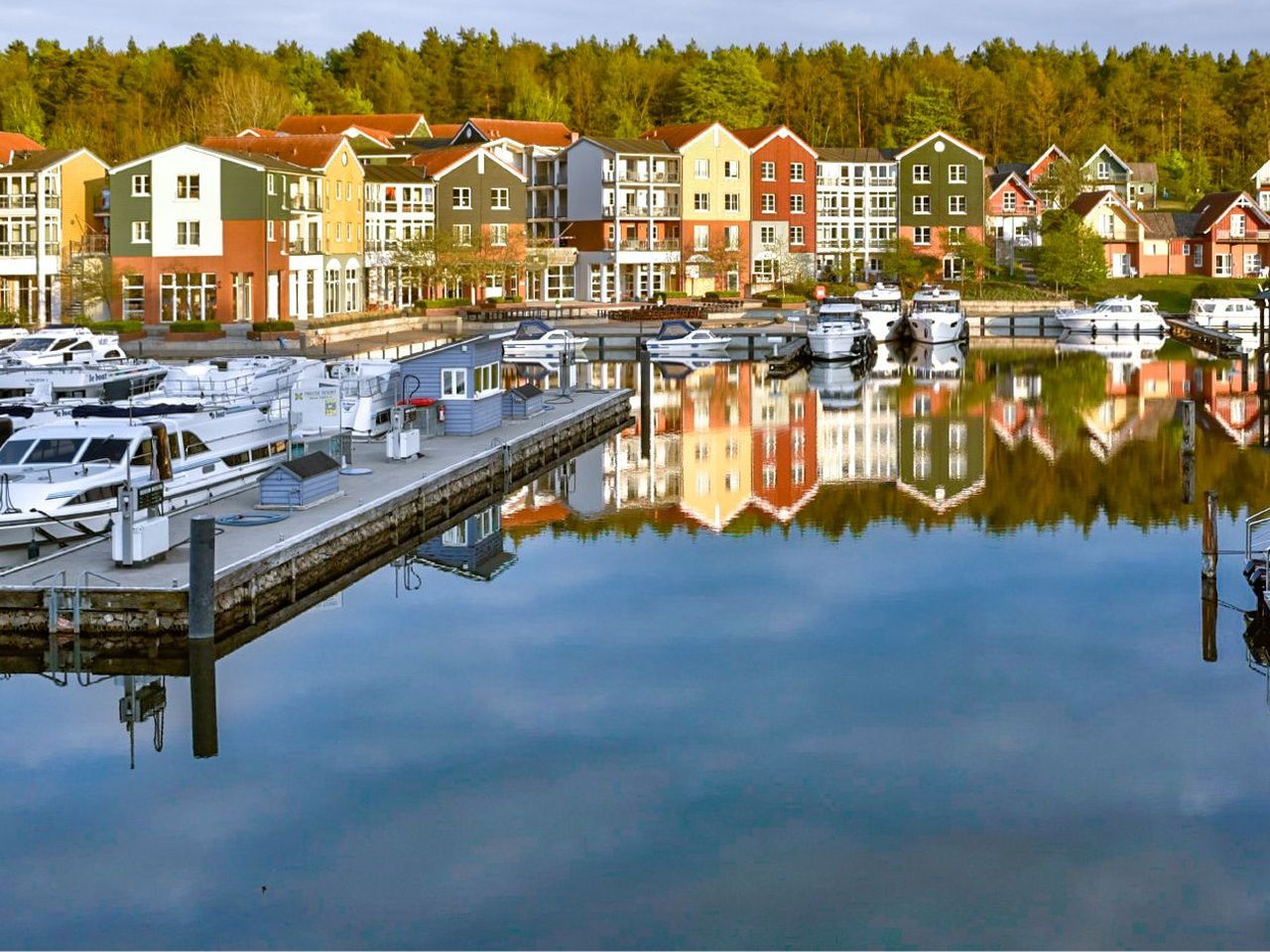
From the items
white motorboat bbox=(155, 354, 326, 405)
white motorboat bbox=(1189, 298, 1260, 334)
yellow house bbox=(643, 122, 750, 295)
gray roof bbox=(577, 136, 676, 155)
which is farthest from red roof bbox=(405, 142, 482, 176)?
white motorboat bbox=(155, 354, 326, 405)

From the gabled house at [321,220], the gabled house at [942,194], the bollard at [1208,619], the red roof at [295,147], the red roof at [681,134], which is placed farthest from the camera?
the gabled house at [942,194]

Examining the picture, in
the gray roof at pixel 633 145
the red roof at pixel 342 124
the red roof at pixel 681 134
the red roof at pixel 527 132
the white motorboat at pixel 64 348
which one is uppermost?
the red roof at pixel 342 124

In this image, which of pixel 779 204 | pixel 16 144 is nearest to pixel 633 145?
pixel 779 204

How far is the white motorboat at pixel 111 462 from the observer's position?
95.5 feet

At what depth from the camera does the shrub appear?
255 feet

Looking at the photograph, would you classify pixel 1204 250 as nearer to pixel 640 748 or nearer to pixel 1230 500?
pixel 1230 500

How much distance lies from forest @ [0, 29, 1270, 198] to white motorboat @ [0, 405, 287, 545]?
9798 cm

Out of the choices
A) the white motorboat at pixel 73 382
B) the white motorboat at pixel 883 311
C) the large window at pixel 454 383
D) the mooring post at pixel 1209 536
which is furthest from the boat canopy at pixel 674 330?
the mooring post at pixel 1209 536

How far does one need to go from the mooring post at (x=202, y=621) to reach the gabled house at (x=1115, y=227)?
337 ft

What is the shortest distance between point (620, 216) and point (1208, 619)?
81386mm

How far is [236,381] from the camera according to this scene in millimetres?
A: 43594

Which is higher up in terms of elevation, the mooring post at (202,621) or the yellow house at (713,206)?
the yellow house at (713,206)

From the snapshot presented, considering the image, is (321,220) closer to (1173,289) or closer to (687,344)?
(687,344)

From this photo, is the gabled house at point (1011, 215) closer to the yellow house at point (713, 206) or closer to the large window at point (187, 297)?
the yellow house at point (713, 206)
